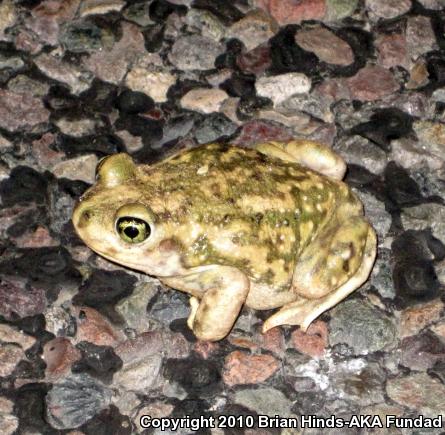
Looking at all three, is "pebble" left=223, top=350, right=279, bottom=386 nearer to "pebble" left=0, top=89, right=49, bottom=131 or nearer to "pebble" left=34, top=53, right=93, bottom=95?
"pebble" left=0, top=89, right=49, bottom=131

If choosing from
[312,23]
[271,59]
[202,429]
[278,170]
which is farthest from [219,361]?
[312,23]

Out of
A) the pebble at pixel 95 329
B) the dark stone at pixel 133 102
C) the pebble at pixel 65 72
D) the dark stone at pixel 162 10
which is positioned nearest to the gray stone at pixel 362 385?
the pebble at pixel 95 329

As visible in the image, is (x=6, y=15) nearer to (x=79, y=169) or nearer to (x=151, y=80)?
(x=151, y=80)

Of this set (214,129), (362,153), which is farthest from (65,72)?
(362,153)

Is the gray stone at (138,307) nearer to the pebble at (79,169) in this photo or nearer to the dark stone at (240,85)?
the pebble at (79,169)

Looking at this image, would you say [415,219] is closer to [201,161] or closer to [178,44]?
[201,161]

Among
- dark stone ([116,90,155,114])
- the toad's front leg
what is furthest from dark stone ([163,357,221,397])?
dark stone ([116,90,155,114])
